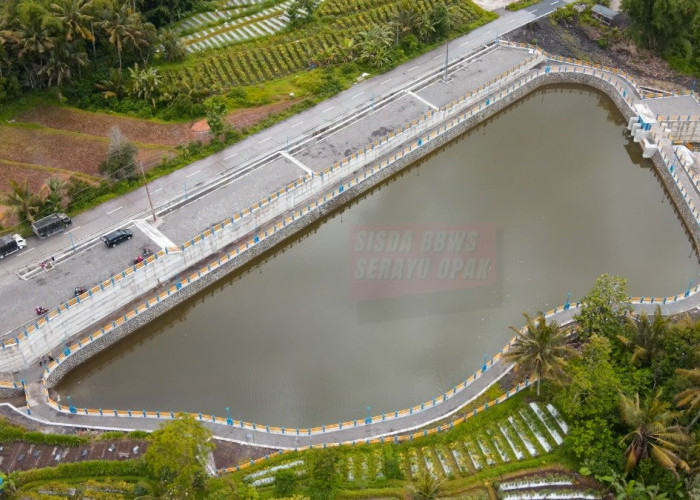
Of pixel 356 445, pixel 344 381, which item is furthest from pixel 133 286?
pixel 356 445

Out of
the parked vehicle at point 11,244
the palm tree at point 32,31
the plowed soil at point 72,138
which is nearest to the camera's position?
the parked vehicle at point 11,244

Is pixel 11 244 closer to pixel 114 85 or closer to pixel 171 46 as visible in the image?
pixel 114 85

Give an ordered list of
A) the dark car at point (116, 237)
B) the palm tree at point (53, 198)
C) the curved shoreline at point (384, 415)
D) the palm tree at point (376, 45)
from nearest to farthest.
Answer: the curved shoreline at point (384, 415), the dark car at point (116, 237), the palm tree at point (53, 198), the palm tree at point (376, 45)

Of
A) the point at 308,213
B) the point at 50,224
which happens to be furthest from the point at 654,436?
the point at 50,224

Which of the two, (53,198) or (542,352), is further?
(53,198)

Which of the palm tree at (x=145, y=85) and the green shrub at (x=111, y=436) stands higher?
the palm tree at (x=145, y=85)

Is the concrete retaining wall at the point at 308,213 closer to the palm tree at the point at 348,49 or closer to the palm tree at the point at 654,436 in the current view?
the palm tree at the point at 348,49

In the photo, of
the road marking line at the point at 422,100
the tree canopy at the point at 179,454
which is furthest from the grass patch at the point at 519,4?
the tree canopy at the point at 179,454
